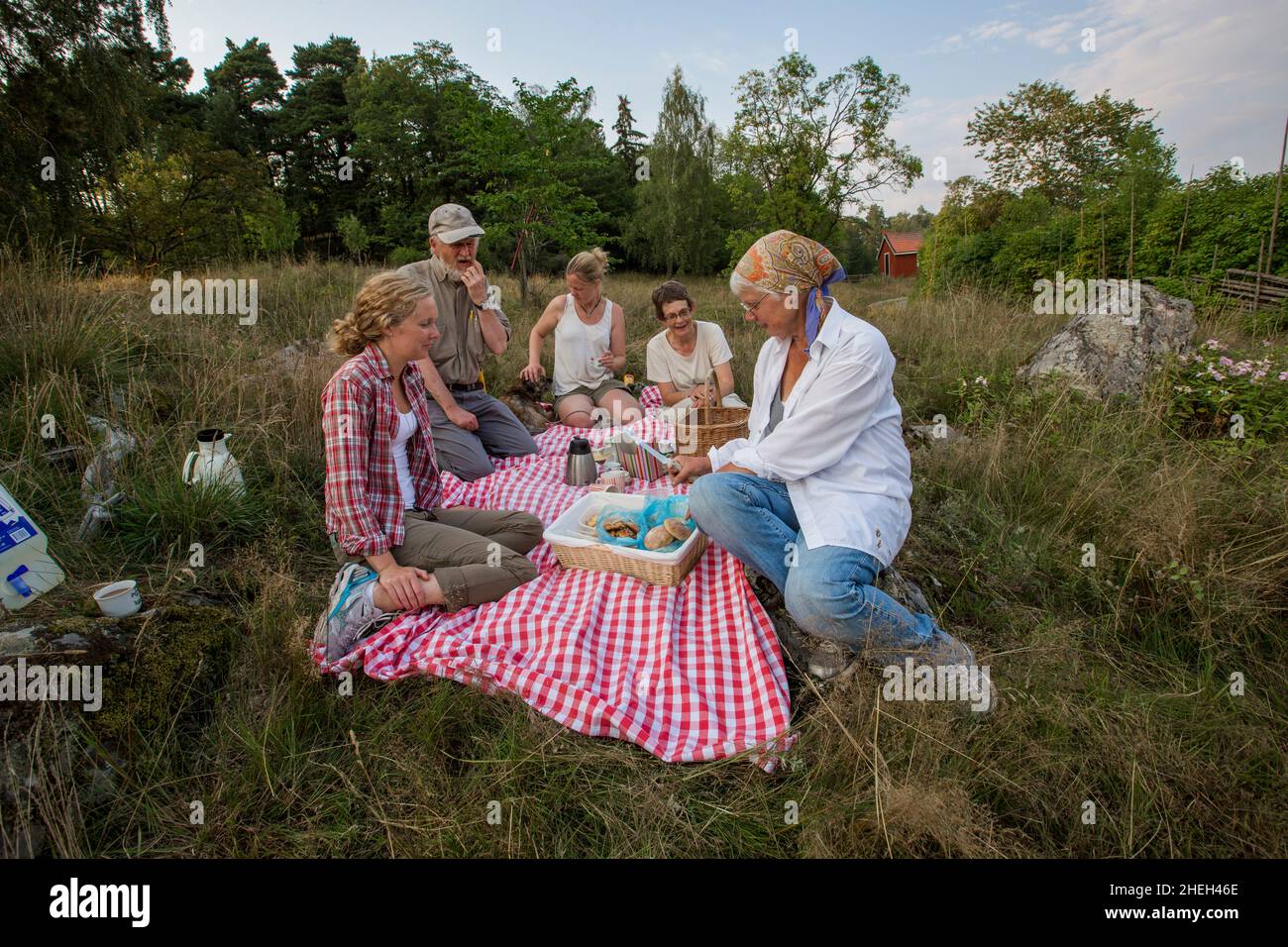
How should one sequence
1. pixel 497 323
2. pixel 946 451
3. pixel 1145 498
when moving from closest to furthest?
pixel 1145 498, pixel 946 451, pixel 497 323

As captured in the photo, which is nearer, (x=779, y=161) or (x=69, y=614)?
(x=69, y=614)

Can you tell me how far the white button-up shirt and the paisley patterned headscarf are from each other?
0.33ft

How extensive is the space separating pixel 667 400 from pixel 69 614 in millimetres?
4113

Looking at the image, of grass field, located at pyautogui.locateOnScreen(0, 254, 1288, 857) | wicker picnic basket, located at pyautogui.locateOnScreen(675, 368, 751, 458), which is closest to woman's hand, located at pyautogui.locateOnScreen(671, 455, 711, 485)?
wicker picnic basket, located at pyautogui.locateOnScreen(675, 368, 751, 458)

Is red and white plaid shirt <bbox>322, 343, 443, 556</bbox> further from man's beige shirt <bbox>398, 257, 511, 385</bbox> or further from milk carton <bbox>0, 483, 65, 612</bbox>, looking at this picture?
man's beige shirt <bbox>398, 257, 511, 385</bbox>

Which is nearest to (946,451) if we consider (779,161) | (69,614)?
(69,614)

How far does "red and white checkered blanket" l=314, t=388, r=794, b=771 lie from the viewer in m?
2.24

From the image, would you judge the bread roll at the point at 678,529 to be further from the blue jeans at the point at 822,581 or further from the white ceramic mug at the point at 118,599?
the white ceramic mug at the point at 118,599

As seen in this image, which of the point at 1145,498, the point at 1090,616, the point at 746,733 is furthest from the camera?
the point at 1145,498

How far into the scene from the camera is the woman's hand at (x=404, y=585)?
272 centimetres

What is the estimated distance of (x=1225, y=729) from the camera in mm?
2076

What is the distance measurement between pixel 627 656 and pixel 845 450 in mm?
1274

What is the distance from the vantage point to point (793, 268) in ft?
8.58

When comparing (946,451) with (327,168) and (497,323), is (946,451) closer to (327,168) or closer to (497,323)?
(497,323)
